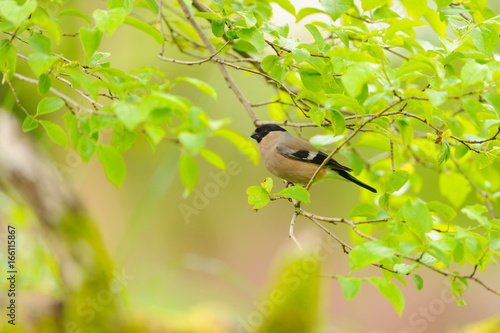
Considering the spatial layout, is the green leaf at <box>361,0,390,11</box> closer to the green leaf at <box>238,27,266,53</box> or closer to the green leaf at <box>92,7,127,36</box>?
the green leaf at <box>238,27,266,53</box>

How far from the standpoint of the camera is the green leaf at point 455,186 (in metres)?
1.99

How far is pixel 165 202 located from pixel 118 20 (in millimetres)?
5594

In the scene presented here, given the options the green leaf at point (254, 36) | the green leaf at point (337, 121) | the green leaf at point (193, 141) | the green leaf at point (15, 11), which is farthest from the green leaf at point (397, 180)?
the green leaf at point (15, 11)

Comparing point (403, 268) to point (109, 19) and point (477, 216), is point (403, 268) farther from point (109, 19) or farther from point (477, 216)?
point (109, 19)

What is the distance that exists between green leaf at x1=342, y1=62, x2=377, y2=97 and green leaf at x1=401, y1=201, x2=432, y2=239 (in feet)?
1.00

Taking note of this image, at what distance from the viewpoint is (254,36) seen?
1.25m

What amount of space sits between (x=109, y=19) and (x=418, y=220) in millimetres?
823

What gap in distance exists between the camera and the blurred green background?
9.34 feet

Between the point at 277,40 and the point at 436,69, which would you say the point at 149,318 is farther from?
the point at 436,69

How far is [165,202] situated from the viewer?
6.43 m

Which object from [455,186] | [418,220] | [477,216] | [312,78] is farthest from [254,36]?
[455,186]

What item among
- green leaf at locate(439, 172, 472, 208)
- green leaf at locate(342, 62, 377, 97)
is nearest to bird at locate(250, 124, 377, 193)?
green leaf at locate(439, 172, 472, 208)


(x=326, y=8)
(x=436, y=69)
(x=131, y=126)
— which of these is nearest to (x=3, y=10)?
(x=131, y=126)

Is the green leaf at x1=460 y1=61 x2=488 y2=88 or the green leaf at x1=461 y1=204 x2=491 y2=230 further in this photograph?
the green leaf at x1=461 y1=204 x2=491 y2=230
